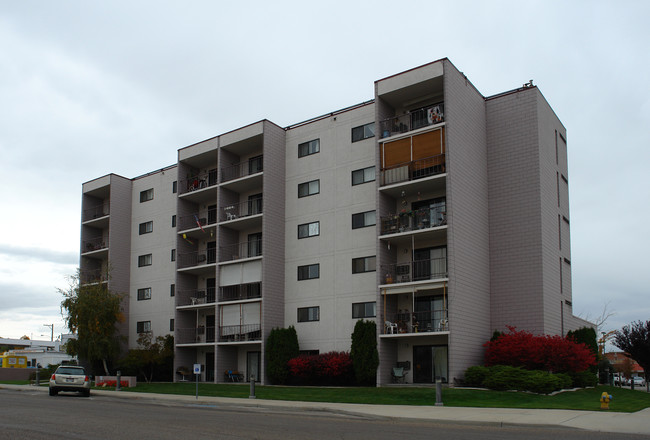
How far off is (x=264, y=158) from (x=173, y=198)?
12.3 meters

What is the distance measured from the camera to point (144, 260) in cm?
5072

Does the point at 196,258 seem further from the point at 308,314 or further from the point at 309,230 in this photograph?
the point at 308,314

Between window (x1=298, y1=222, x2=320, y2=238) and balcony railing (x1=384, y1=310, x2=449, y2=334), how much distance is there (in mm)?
7888

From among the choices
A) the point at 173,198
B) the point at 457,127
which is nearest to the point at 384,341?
the point at 457,127

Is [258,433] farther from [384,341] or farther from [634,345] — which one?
[634,345]

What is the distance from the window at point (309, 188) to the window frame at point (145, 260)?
16.0 metres

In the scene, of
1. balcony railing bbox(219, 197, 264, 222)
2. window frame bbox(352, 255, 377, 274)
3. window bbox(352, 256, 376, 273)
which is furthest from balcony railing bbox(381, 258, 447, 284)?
balcony railing bbox(219, 197, 264, 222)

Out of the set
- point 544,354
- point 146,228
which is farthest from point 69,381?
point 544,354

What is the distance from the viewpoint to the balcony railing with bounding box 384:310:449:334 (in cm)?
3269

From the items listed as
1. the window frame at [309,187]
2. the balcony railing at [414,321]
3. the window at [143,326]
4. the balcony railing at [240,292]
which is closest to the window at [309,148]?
the window frame at [309,187]

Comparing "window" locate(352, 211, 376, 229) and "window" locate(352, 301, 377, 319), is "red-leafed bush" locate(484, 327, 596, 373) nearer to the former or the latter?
"window" locate(352, 301, 377, 319)

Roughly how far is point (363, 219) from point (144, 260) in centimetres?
2156

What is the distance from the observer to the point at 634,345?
140 feet

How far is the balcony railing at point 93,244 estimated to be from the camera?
5345cm
